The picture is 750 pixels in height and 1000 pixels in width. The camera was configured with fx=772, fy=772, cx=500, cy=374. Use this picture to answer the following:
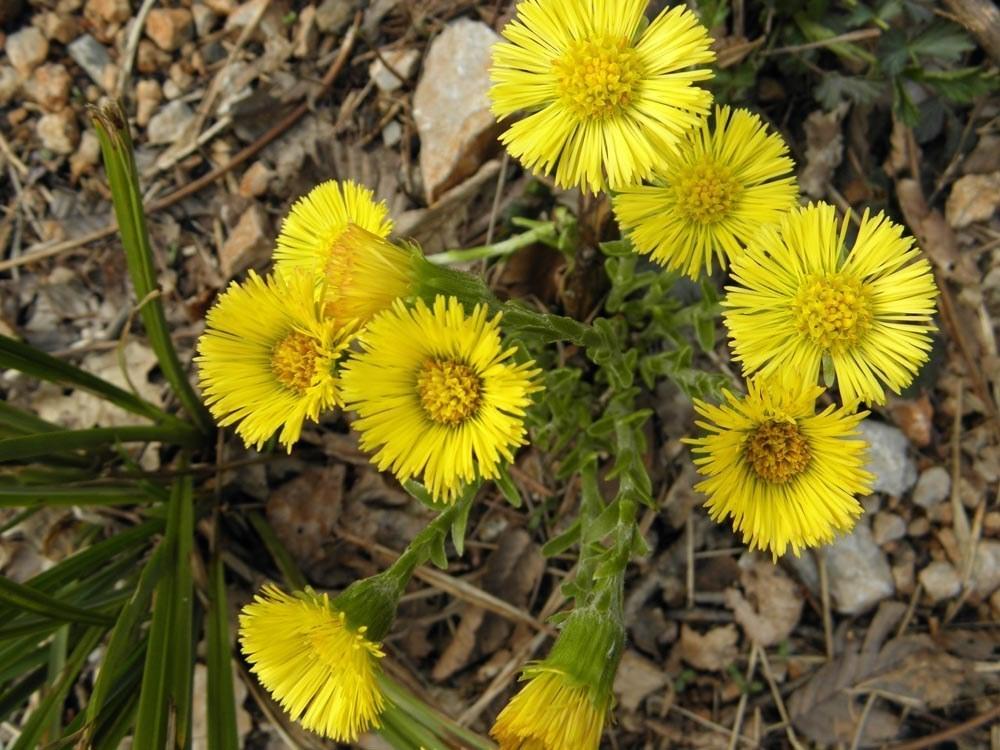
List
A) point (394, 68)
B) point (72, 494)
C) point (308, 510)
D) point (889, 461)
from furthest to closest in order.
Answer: point (394, 68) → point (308, 510) → point (889, 461) → point (72, 494)

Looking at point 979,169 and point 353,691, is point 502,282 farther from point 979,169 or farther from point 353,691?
point 979,169

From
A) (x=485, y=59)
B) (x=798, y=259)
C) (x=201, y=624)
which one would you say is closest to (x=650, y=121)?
(x=798, y=259)

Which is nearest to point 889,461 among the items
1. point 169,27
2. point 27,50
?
point 169,27

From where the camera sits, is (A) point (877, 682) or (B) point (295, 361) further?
(A) point (877, 682)

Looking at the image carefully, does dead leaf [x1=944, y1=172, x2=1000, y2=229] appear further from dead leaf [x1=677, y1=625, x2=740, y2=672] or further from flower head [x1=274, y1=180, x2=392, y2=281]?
flower head [x1=274, y1=180, x2=392, y2=281]

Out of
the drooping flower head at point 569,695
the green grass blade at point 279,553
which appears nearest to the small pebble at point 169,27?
the green grass blade at point 279,553

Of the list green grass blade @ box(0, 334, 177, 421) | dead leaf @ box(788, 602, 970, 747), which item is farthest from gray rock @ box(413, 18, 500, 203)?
dead leaf @ box(788, 602, 970, 747)

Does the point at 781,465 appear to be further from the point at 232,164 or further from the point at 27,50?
the point at 27,50
